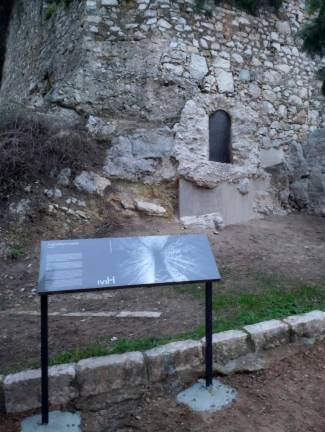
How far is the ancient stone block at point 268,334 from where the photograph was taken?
10.1 ft

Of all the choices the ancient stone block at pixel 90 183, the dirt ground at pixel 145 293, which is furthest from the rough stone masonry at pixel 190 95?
the dirt ground at pixel 145 293

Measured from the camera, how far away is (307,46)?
214 inches

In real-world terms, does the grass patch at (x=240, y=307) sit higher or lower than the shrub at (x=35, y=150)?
lower

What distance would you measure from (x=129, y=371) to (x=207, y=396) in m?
0.57

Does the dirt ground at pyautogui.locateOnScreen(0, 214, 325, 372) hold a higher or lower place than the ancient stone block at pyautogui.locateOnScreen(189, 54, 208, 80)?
lower

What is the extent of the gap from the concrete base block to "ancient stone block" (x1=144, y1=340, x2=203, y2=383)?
586 millimetres

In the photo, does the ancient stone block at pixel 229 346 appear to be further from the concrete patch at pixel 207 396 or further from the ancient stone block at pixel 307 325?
the ancient stone block at pixel 307 325

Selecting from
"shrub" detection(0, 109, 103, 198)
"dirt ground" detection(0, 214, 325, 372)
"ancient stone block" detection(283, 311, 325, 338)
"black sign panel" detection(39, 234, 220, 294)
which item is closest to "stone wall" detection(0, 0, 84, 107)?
"shrub" detection(0, 109, 103, 198)

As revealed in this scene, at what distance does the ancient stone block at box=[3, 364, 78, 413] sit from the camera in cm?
245

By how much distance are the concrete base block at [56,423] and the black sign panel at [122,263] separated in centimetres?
85

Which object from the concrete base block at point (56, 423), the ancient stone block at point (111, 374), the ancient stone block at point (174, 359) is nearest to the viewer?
the concrete base block at point (56, 423)

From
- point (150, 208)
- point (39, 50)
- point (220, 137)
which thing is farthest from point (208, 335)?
point (39, 50)

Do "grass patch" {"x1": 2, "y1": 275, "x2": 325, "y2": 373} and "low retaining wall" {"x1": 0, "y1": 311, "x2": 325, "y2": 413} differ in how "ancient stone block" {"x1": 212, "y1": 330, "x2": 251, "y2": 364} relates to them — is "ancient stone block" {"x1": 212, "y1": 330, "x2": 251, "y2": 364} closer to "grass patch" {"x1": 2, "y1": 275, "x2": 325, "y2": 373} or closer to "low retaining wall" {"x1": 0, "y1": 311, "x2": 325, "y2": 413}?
"low retaining wall" {"x1": 0, "y1": 311, "x2": 325, "y2": 413}

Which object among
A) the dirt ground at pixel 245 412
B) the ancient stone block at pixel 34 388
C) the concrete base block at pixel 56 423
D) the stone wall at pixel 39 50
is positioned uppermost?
the stone wall at pixel 39 50
